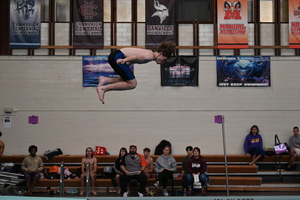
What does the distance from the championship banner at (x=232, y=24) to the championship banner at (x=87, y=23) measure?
379 centimetres

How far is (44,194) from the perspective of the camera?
12.0m

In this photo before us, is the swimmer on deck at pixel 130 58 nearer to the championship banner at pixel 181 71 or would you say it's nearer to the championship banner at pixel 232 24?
the championship banner at pixel 181 71

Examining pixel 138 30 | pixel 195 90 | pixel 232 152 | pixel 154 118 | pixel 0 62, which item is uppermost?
pixel 138 30

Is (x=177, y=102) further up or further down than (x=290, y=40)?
further down

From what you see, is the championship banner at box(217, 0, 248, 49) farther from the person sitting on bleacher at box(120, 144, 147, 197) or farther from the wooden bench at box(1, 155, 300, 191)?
the person sitting on bleacher at box(120, 144, 147, 197)

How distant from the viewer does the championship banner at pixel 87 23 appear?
13758mm

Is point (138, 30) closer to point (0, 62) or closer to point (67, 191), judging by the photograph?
point (0, 62)

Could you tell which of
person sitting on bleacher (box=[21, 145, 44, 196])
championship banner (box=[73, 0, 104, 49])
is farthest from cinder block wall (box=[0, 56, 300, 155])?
person sitting on bleacher (box=[21, 145, 44, 196])

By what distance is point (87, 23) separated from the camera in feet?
45.1

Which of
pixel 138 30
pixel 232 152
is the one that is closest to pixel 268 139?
pixel 232 152

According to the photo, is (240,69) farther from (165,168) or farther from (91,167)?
(91,167)

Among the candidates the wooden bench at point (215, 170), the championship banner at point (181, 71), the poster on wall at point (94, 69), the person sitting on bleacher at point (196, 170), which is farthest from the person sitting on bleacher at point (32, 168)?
the championship banner at point (181, 71)

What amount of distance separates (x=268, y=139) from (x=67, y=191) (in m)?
6.43

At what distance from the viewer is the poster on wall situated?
1389 cm
